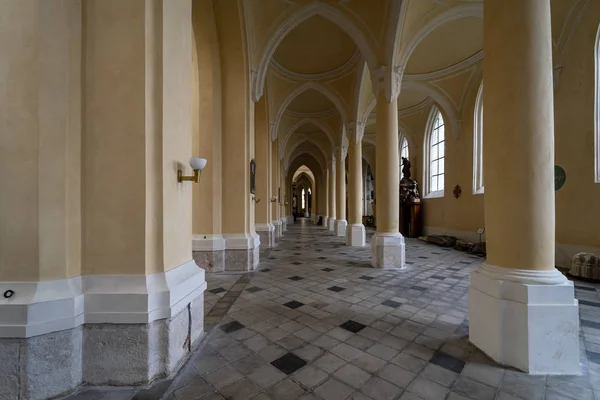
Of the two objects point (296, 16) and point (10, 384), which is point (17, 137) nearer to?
point (10, 384)

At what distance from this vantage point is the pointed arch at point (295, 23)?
19.6ft

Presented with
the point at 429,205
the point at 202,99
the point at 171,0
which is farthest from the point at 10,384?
the point at 429,205

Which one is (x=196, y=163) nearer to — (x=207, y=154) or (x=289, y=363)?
(x=289, y=363)

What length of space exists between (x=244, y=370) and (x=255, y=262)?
3.65 meters

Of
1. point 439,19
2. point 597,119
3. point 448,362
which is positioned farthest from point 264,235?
point 597,119

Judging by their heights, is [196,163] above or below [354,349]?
above

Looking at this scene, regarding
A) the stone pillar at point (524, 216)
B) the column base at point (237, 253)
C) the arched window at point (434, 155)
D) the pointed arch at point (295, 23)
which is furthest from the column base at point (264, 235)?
the arched window at point (434, 155)

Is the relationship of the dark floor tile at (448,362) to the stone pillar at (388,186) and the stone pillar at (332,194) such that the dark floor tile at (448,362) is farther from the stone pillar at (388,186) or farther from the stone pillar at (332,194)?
the stone pillar at (332,194)

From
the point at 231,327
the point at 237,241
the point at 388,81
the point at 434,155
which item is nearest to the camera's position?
the point at 231,327

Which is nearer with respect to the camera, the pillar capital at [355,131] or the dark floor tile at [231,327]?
the dark floor tile at [231,327]

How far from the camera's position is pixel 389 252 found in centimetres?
552

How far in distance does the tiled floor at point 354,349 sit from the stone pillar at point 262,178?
4600 mm

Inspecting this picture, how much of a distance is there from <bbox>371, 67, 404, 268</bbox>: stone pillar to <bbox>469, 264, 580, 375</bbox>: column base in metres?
3.47

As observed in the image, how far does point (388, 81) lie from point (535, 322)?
17.8 ft
